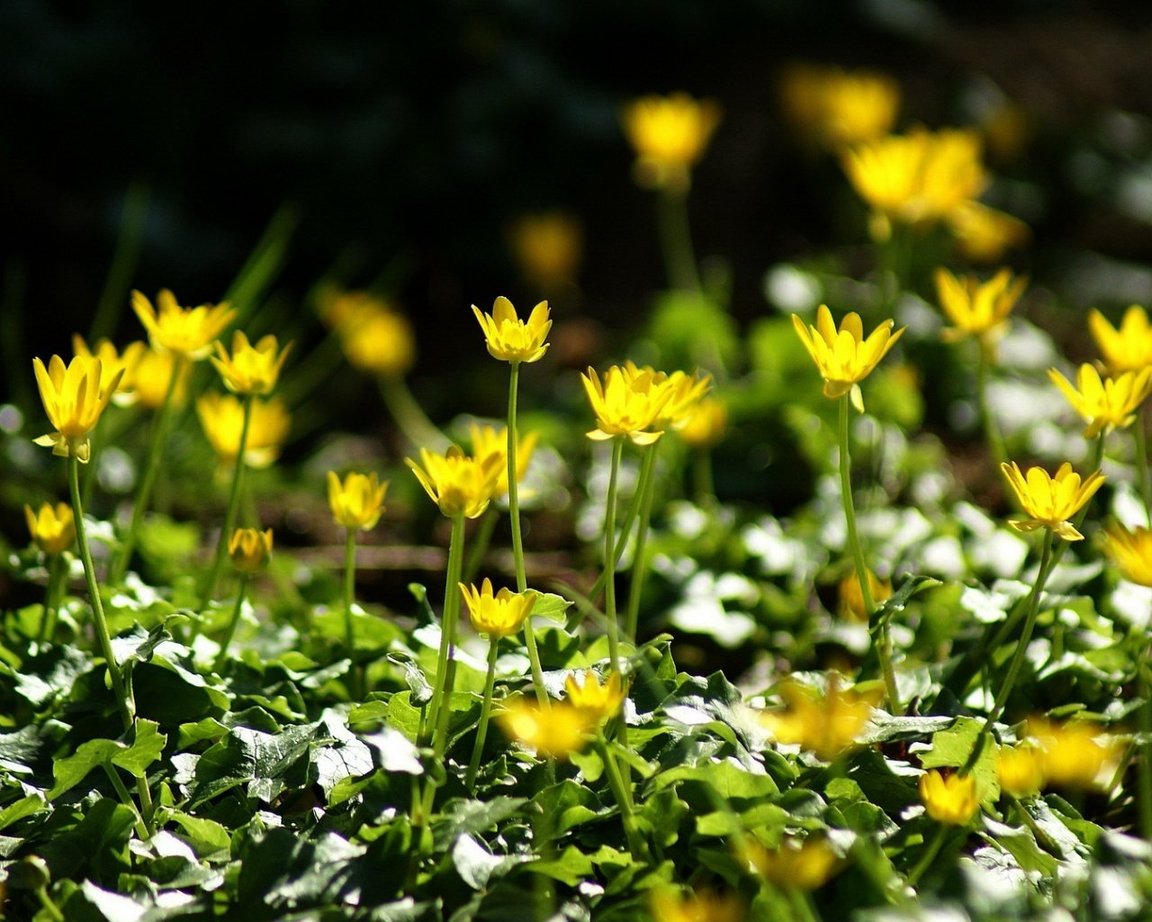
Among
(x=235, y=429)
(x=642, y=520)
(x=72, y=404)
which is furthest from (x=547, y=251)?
(x=72, y=404)

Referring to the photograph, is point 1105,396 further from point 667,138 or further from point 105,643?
point 667,138

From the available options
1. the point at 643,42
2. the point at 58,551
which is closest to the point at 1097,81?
→ the point at 643,42

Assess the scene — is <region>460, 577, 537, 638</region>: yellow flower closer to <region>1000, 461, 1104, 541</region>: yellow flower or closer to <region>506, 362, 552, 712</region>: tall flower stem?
<region>506, 362, 552, 712</region>: tall flower stem

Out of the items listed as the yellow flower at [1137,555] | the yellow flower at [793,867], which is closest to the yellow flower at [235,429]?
the yellow flower at [793,867]

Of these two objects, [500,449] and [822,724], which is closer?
[822,724]

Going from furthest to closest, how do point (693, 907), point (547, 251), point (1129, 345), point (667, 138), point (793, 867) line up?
point (547, 251) < point (667, 138) < point (1129, 345) < point (693, 907) < point (793, 867)

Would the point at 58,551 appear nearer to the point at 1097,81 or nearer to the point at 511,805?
the point at 511,805
